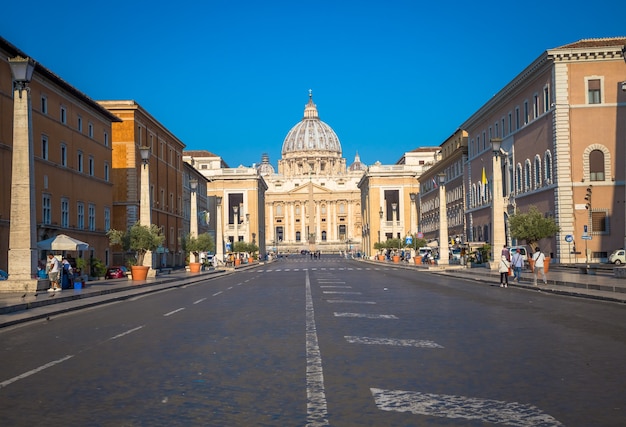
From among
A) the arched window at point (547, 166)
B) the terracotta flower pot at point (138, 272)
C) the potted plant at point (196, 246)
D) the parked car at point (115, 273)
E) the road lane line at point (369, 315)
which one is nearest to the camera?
the road lane line at point (369, 315)

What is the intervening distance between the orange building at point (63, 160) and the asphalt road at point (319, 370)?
24.5m

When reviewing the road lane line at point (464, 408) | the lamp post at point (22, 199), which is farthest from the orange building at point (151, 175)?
the road lane line at point (464, 408)

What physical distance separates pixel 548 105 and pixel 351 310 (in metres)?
41.8

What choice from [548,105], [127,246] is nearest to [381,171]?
[548,105]

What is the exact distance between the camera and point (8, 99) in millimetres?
38750

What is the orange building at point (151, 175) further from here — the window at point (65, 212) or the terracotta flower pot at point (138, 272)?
the terracotta flower pot at point (138, 272)

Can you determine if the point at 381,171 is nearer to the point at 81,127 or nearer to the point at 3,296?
the point at 81,127

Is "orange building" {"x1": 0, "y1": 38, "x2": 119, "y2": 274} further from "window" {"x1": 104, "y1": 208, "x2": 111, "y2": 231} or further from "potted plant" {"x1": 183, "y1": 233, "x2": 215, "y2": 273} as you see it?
"potted plant" {"x1": 183, "y1": 233, "x2": 215, "y2": 273}


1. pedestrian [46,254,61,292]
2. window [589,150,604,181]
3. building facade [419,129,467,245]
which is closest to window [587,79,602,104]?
window [589,150,604,181]

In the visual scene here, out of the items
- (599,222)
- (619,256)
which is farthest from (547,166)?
(619,256)

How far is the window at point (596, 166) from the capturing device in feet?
175

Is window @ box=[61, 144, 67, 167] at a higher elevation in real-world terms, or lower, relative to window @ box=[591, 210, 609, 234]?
higher

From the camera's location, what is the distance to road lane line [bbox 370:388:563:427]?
21.7 ft

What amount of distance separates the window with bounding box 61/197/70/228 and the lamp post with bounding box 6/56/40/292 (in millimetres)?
22484
